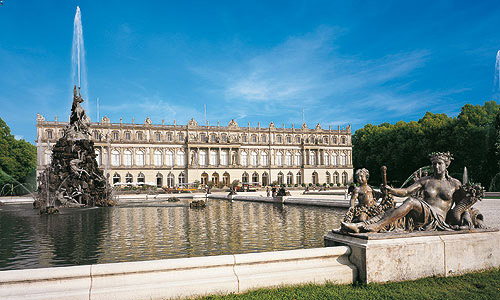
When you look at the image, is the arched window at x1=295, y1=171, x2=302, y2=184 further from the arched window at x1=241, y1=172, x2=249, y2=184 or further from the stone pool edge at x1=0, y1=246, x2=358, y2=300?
the stone pool edge at x1=0, y1=246, x2=358, y2=300

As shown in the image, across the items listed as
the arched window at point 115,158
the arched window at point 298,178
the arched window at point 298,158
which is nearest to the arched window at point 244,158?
the arched window at point 298,158

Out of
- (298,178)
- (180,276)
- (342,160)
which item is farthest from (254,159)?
(180,276)

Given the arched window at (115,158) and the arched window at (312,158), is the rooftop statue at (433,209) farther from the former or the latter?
the arched window at (312,158)

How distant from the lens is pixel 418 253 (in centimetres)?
493

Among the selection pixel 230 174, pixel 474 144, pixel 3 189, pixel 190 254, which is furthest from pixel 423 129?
pixel 3 189

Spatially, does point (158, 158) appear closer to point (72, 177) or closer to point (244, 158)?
point (244, 158)

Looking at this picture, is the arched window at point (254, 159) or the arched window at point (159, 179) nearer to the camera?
the arched window at point (159, 179)

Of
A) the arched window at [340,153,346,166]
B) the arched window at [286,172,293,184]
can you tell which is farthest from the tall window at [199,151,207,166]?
the arched window at [340,153,346,166]

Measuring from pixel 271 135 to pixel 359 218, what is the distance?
3046 inches

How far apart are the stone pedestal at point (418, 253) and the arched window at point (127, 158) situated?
72.8 metres

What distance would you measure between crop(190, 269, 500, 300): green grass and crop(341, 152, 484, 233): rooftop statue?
0.79m

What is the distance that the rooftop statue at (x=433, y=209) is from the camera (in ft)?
16.8

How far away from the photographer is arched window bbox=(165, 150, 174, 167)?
75.3m

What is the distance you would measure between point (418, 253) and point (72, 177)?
68.3ft
